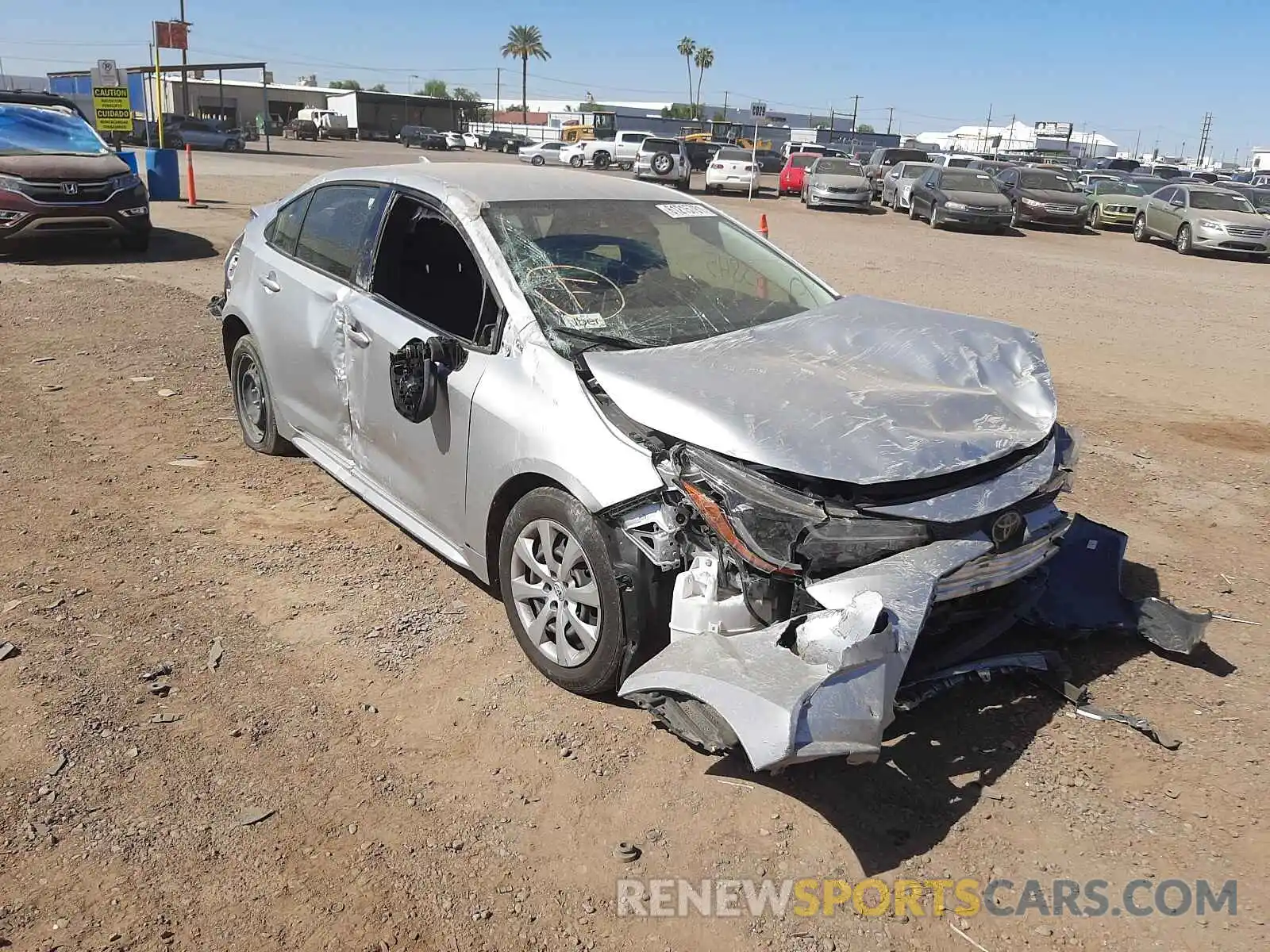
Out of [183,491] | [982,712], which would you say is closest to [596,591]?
[982,712]

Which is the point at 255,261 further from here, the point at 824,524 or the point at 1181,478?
the point at 1181,478

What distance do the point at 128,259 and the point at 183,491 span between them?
894 cm

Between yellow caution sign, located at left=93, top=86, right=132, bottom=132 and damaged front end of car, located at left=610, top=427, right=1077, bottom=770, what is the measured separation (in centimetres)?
2086

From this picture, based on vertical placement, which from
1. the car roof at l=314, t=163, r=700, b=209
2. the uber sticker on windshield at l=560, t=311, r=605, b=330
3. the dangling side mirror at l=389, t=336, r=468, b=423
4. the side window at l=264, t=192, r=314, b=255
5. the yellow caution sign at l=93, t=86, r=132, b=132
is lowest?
the dangling side mirror at l=389, t=336, r=468, b=423

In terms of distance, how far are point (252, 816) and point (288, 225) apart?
3524 mm

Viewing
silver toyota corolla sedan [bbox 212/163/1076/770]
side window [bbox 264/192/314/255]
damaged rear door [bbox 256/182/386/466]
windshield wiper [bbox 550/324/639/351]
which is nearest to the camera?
silver toyota corolla sedan [bbox 212/163/1076/770]

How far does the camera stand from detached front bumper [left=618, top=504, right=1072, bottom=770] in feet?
8.77

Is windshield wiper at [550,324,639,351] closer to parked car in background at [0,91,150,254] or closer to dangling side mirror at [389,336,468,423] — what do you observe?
dangling side mirror at [389,336,468,423]

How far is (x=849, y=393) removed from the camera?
11.6 ft

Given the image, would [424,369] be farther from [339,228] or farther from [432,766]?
[432,766]

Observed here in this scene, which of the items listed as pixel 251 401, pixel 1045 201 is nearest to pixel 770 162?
pixel 1045 201

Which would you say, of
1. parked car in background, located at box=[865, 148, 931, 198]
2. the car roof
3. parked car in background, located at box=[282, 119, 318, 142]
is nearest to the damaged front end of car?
the car roof

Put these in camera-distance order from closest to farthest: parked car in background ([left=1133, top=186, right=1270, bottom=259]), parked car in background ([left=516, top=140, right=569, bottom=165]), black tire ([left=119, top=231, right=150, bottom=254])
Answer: black tire ([left=119, top=231, right=150, bottom=254]), parked car in background ([left=1133, top=186, right=1270, bottom=259]), parked car in background ([left=516, top=140, right=569, bottom=165])

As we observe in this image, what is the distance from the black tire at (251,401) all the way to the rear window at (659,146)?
95.9 feet
